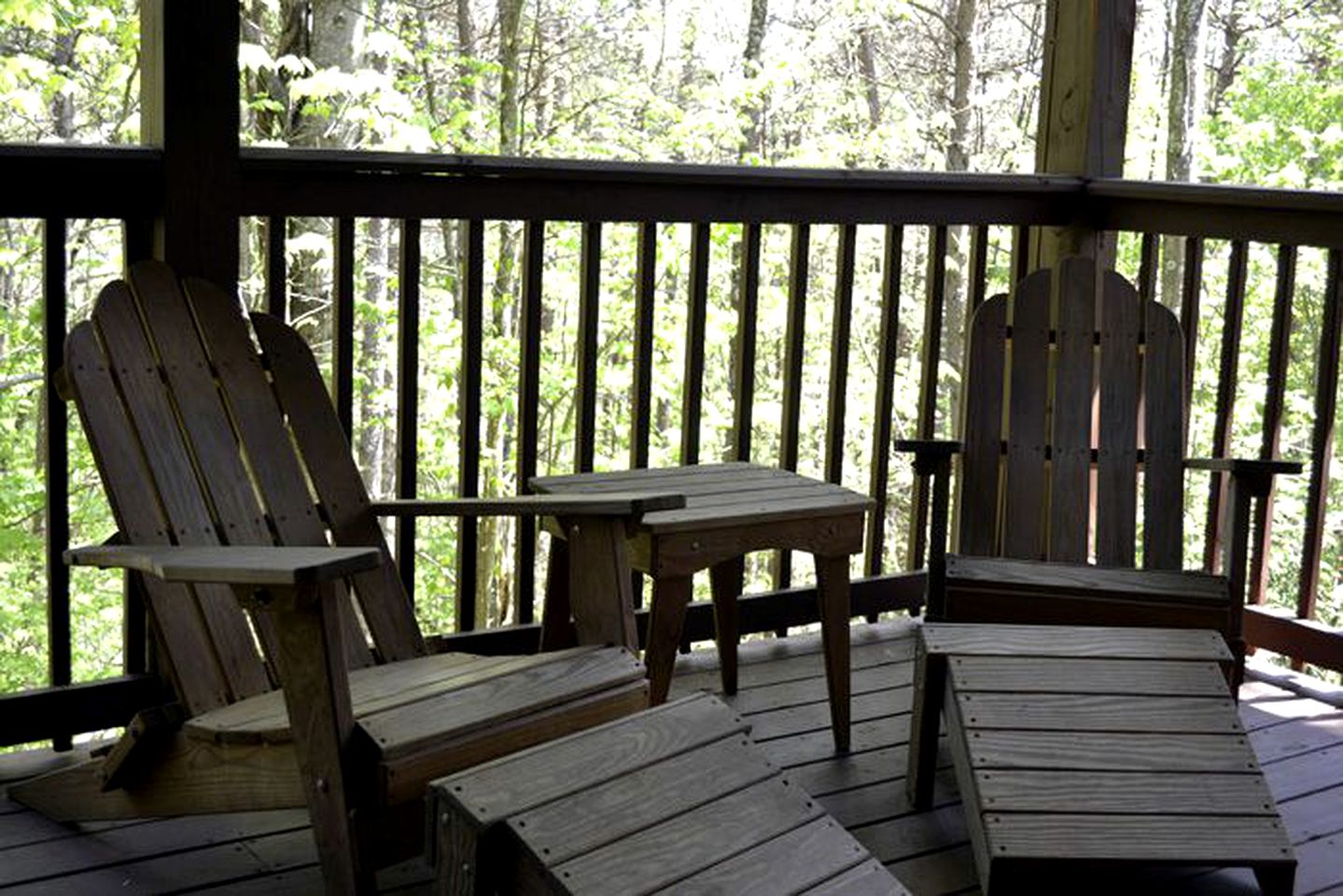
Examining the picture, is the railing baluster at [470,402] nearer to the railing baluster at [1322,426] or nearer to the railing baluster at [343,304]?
the railing baluster at [343,304]

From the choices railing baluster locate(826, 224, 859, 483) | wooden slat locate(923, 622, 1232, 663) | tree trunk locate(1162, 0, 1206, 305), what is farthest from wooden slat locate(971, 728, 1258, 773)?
tree trunk locate(1162, 0, 1206, 305)

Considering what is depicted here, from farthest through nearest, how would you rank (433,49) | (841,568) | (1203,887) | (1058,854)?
(433,49)
(841,568)
(1203,887)
(1058,854)

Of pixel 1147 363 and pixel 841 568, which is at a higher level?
pixel 1147 363

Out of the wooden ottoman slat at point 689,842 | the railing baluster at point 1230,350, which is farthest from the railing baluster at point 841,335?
the wooden ottoman slat at point 689,842

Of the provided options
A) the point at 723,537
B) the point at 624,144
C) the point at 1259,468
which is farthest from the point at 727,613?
the point at 624,144

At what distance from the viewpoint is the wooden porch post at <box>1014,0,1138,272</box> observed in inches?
153

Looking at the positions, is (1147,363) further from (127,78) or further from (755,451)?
(755,451)

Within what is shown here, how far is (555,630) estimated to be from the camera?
2.97 metres

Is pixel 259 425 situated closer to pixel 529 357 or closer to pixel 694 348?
pixel 529 357

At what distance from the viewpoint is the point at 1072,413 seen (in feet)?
11.7

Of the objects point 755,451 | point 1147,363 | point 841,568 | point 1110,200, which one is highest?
point 1110,200

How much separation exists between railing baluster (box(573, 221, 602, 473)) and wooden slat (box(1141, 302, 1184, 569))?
4.00ft

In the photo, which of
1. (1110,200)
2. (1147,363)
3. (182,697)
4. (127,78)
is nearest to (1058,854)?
(182,697)

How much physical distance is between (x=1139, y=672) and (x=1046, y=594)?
0.43 meters
